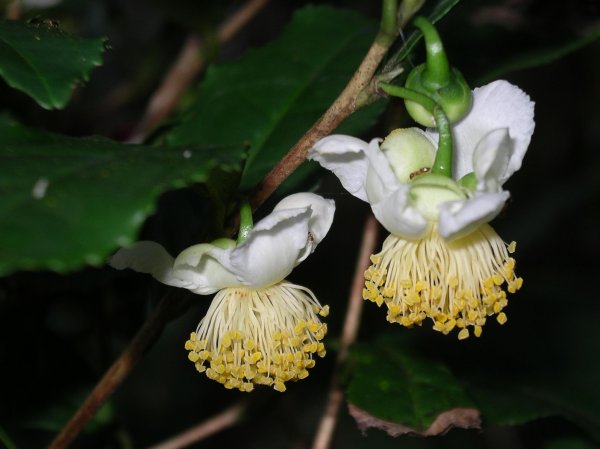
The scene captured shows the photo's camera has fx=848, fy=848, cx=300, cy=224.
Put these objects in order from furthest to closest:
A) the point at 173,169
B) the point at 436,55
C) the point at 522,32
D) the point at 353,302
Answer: the point at 522,32
the point at 353,302
the point at 436,55
the point at 173,169

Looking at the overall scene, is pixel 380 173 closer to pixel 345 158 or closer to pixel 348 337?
pixel 345 158

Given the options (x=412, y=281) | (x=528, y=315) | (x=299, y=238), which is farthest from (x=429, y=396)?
(x=528, y=315)

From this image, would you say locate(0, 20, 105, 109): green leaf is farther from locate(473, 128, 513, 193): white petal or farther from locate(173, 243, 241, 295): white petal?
locate(473, 128, 513, 193): white petal

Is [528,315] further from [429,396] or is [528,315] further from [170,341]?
[170,341]

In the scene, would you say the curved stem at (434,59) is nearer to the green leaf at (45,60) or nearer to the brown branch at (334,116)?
the brown branch at (334,116)

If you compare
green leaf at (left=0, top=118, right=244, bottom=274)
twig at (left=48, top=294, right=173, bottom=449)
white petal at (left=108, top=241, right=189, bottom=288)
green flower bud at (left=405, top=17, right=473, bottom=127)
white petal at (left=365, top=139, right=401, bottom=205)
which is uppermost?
green flower bud at (left=405, top=17, right=473, bottom=127)

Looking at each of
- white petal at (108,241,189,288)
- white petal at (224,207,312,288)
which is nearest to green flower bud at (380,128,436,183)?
white petal at (224,207,312,288)

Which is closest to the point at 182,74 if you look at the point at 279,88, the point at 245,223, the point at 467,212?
the point at 279,88

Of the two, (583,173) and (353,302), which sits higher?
(583,173)
